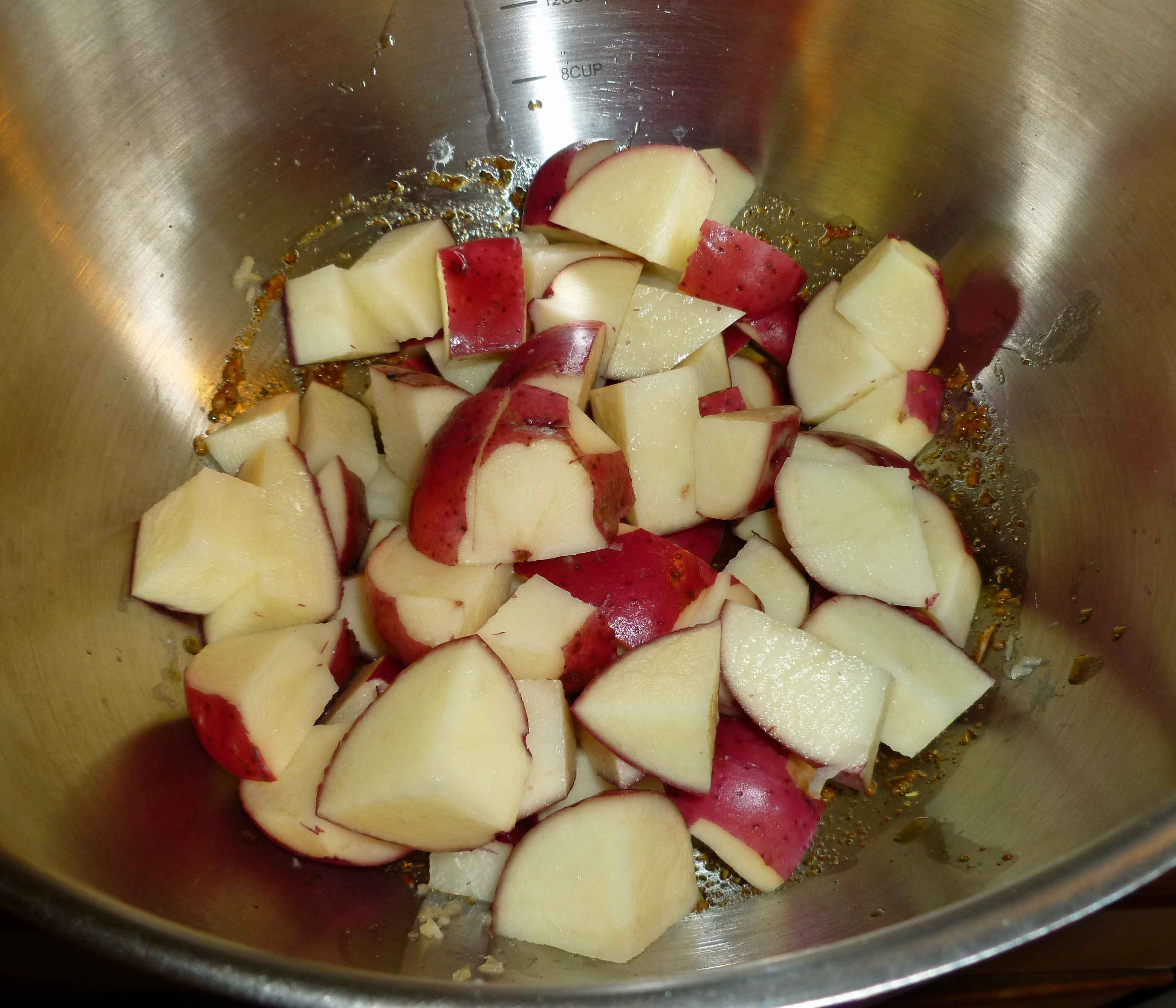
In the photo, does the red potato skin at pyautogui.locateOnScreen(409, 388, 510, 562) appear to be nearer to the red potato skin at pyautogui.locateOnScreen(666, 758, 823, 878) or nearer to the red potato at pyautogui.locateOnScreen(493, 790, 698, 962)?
the red potato at pyautogui.locateOnScreen(493, 790, 698, 962)

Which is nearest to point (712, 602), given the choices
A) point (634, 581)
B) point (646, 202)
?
point (634, 581)

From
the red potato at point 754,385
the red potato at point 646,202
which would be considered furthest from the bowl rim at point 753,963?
the red potato at point 646,202

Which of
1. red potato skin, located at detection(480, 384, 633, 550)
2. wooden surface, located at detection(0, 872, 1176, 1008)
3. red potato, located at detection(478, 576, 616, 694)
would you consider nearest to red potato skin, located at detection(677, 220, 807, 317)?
red potato skin, located at detection(480, 384, 633, 550)

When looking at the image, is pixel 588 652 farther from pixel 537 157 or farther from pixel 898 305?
pixel 537 157

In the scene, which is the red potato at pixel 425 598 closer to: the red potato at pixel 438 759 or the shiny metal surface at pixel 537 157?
the red potato at pixel 438 759

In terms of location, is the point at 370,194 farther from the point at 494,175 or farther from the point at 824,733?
the point at 824,733

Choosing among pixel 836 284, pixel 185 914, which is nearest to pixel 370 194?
pixel 836 284
